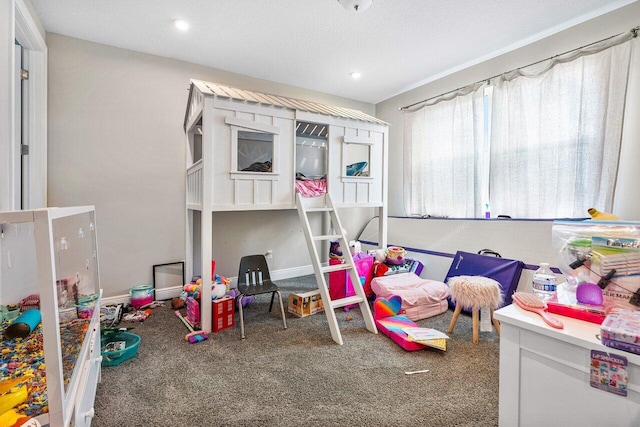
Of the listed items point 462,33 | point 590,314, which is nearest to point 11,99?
point 590,314

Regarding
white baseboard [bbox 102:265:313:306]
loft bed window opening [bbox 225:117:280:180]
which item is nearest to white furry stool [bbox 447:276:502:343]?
loft bed window opening [bbox 225:117:280:180]

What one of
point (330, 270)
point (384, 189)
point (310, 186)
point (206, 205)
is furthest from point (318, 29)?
point (330, 270)

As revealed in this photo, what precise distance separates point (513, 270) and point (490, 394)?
4.74 ft

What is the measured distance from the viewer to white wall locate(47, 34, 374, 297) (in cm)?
271

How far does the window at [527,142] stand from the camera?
7.97ft

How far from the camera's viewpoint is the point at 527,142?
2896 millimetres

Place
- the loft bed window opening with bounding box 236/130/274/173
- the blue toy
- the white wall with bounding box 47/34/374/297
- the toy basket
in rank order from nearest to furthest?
the blue toy
the toy basket
the loft bed window opening with bounding box 236/130/274/173
the white wall with bounding box 47/34/374/297

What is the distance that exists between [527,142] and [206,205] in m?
3.08

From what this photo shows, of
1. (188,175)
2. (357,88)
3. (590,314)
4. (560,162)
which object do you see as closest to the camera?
(590,314)

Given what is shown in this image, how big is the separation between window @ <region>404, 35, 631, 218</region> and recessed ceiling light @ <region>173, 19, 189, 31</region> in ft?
9.29

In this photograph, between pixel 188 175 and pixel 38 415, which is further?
pixel 188 175

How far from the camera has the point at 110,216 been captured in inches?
115

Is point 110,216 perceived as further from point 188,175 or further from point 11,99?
point 11,99

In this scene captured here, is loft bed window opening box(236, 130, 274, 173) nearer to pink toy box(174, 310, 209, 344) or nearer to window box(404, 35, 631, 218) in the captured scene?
pink toy box(174, 310, 209, 344)
